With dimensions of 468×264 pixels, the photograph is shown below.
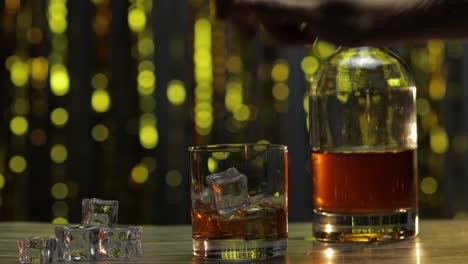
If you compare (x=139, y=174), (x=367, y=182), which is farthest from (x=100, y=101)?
(x=367, y=182)

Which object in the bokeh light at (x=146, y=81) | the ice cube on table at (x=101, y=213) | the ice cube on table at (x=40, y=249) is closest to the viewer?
the ice cube on table at (x=40, y=249)

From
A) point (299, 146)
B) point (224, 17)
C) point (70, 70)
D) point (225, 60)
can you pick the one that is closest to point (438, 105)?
point (299, 146)

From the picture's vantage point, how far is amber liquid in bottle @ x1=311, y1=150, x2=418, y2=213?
1035 mm

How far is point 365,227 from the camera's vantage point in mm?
1035

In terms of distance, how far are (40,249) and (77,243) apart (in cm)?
4

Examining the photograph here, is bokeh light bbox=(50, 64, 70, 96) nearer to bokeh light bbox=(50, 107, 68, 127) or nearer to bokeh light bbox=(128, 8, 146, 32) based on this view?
bokeh light bbox=(50, 107, 68, 127)

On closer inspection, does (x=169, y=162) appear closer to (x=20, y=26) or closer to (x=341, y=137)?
(x=20, y=26)

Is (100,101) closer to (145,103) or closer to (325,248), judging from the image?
(145,103)

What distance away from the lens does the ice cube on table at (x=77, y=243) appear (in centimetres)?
86

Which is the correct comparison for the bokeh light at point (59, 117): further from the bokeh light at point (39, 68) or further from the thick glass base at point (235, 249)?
the thick glass base at point (235, 249)

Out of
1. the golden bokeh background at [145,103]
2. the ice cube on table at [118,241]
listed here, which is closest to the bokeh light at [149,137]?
the golden bokeh background at [145,103]

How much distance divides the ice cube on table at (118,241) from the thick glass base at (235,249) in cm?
7

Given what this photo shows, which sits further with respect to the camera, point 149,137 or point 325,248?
point 149,137

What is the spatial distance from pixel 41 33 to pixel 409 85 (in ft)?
5.91
